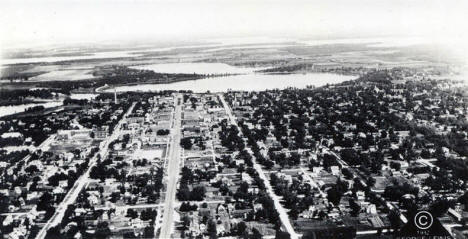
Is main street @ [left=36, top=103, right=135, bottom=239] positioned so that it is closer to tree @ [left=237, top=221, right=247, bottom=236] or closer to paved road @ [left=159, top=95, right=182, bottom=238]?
paved road @ [left=159, top=95, right=182, bottom=238]

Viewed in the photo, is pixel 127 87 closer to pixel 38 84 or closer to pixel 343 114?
pixel 38 84

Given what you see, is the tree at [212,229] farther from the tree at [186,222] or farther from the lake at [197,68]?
the lake at [197,68]

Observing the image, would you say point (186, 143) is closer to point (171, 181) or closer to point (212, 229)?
point (171, 181)

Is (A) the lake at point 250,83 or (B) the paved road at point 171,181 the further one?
(A) the lake at point 250,83

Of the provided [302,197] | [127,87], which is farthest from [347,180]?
[127,87]

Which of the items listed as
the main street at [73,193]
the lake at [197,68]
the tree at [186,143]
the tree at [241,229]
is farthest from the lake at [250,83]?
the tree at [241,229]

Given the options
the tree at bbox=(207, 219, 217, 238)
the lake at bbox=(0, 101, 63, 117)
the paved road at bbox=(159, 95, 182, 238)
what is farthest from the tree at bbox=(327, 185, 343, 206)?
the lake at bbox=(0, 101, 63, 117)

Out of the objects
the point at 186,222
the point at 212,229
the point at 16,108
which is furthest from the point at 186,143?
the point at 16,108
